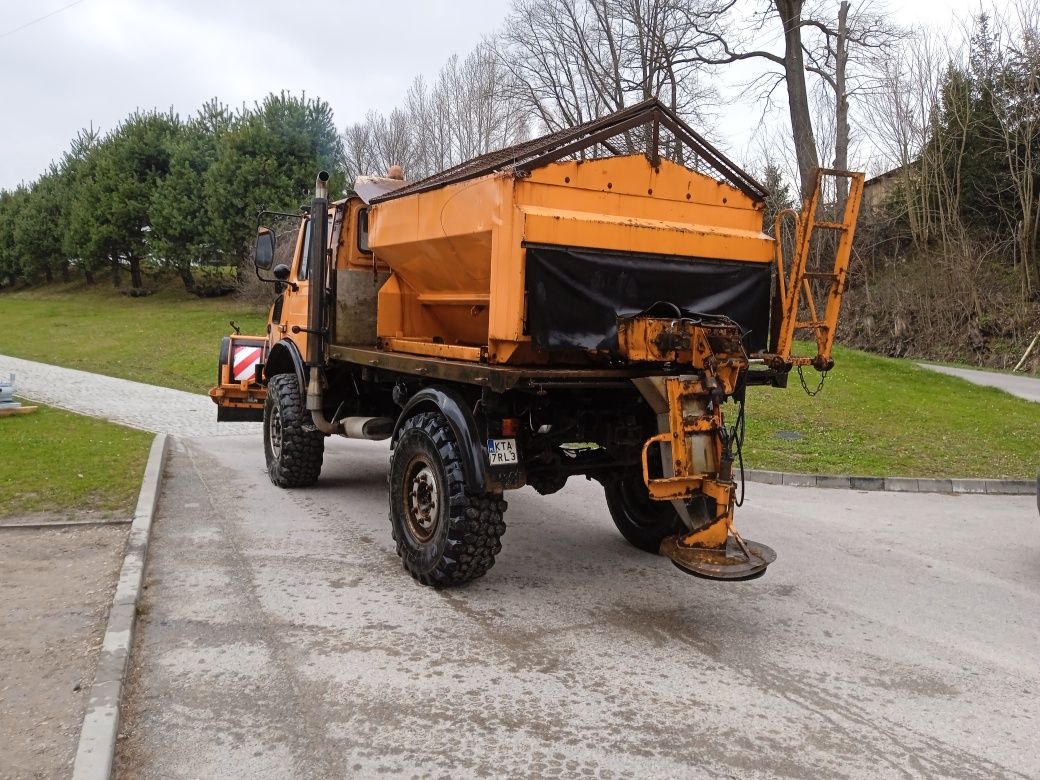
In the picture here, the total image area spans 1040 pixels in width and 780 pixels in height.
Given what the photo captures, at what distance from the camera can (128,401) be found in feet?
46.4

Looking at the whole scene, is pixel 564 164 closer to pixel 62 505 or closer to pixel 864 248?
pixel 62 505

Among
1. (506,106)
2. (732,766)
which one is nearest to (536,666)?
(732,766)

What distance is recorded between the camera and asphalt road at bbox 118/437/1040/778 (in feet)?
11.3

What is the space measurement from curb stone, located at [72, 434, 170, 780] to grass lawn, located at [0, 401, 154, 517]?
0.90m

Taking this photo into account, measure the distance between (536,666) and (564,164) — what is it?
9.25 ft

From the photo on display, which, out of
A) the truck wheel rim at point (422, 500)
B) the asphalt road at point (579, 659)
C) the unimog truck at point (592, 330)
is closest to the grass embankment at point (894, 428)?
the asphalt road at point (579, 659)

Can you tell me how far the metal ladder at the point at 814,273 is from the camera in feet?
17.1

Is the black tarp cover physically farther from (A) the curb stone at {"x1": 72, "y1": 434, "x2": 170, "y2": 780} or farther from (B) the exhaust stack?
(B) the exhaust stack

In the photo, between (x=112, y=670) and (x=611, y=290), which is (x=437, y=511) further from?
(x=112, y=670)

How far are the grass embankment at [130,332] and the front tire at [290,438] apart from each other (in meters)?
8.97

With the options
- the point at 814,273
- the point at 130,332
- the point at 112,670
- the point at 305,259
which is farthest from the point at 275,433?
the point at 130,332

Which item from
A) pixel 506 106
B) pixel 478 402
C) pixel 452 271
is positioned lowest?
pixel 478 402

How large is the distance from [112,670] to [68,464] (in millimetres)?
5090

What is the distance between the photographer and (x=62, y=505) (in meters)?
6.87
